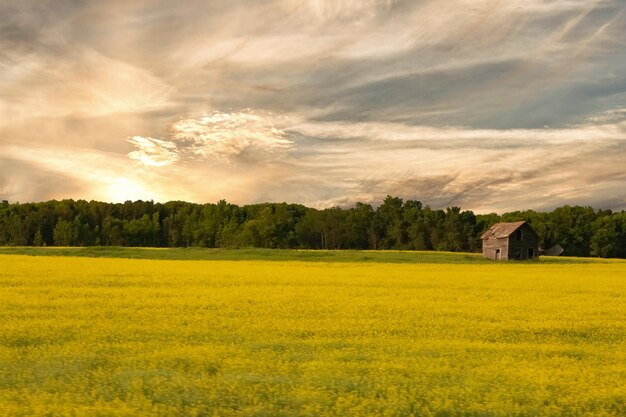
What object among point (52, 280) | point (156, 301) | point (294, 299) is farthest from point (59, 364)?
point (52, 280)

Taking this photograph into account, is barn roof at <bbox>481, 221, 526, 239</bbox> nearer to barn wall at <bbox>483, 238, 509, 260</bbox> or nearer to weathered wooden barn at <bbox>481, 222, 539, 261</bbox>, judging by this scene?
weathered wooden barn at <bbox>481, 222, 539, 261</bbox>

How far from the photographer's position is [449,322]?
1775 cm

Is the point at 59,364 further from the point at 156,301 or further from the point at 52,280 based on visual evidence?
the point at 52,280

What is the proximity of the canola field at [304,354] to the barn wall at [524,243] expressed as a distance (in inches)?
2130

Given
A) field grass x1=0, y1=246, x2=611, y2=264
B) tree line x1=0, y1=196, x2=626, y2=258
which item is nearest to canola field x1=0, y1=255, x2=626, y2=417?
field grass x1=0, y1=246, x2=611, y2=264

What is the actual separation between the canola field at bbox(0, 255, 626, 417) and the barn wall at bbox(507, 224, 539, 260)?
54094mm

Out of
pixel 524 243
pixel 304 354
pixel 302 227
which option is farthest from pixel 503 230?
pixel 304 354

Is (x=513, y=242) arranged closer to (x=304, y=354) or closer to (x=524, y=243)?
(x=524, y=243)

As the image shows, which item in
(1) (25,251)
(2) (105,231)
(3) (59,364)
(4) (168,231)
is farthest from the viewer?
(4) (168,231)

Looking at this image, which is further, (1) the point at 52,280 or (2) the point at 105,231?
(2) the point at 105,231

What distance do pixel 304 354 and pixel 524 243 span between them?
7050 cm

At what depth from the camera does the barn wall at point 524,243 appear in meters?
76.8

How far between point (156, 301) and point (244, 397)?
500 inches

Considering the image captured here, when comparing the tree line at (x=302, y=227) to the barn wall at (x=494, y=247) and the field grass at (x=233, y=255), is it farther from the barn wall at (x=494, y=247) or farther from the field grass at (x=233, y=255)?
the field grass at (x=233, y=255)
